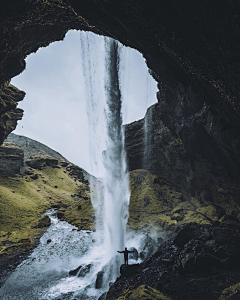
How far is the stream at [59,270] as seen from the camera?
14508 millimetres

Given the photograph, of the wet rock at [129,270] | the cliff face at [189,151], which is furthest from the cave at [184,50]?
the wet rock at [129,270]

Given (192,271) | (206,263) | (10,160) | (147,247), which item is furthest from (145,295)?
(10,160)

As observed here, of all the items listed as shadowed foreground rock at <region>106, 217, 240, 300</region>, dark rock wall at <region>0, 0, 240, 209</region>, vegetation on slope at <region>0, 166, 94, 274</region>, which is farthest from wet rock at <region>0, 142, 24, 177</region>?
shadowed foreground rock at <region>106, 217, 240, 300</region>

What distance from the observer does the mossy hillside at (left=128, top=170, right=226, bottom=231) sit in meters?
26.6

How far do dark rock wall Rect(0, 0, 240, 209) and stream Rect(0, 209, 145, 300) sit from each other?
16983 mm

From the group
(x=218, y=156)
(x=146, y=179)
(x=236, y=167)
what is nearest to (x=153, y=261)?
(x=236, y=167)

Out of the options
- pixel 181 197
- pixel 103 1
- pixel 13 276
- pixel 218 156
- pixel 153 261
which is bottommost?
pixel 13 276

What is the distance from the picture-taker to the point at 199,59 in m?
9.95

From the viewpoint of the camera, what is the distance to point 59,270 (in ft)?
61.7

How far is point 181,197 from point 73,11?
114 feet

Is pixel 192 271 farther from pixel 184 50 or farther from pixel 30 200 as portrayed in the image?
pixel 30 200

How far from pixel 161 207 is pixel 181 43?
3035 centimetres

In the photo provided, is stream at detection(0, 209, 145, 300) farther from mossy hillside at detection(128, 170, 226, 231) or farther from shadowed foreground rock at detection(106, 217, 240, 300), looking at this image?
mossy hillside at detection(128, 170, 226, 231)

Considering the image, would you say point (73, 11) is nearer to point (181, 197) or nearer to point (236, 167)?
point (236, 167)
